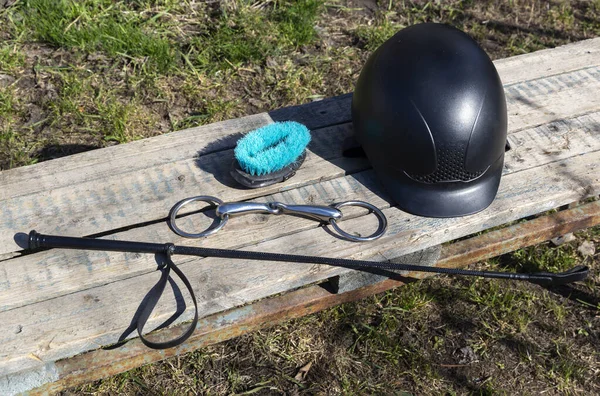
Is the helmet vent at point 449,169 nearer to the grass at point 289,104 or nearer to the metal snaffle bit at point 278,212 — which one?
the metal snaffle bit at point 278,212

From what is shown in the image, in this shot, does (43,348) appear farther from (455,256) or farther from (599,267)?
(599,267)

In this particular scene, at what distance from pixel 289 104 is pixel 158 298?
171cm

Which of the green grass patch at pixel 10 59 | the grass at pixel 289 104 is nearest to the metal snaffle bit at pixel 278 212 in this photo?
the grass at pixel 289 104

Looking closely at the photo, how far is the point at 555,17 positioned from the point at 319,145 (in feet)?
7.72

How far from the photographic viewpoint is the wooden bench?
199 centimetres

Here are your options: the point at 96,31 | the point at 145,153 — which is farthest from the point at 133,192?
the point at 96,31

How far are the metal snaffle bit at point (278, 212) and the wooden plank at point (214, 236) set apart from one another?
3 cm

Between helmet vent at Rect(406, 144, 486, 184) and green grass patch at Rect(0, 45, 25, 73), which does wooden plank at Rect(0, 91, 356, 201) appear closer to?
helmet vent at Rect(406, 144, 486, 184)

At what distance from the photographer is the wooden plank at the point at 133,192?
2.22 m

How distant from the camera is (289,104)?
346cm

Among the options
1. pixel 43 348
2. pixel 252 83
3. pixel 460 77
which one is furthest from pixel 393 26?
pixel 43 348

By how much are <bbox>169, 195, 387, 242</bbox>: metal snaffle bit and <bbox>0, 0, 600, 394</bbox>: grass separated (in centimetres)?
60

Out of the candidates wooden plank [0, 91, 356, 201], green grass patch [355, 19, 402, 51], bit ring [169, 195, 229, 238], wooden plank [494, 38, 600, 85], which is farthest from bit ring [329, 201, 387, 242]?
green grass patch [355, 19, 402, 51]

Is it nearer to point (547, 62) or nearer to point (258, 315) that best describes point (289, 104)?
point (547, 62)
